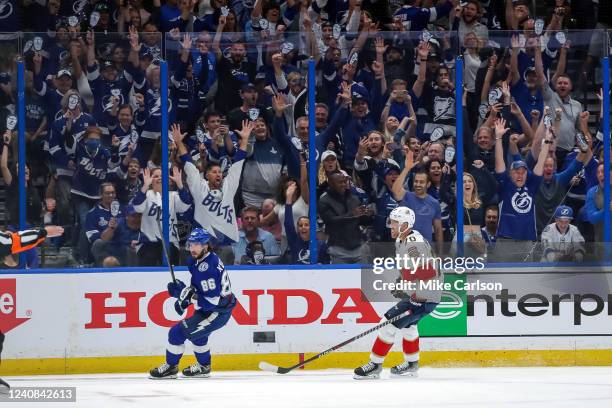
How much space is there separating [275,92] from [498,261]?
232 centimetres

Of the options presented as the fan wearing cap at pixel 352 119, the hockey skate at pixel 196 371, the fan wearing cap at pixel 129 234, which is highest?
the fan wearing cap at pixel 352 119

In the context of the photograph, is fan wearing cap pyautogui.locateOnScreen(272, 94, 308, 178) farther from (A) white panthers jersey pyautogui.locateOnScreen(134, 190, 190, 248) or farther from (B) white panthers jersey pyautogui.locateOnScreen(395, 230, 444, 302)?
(B) white panthers jersey pyautogui.locateOnScreen(395, 230, 444, 302)

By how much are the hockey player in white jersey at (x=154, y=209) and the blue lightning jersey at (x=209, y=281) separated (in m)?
0.68

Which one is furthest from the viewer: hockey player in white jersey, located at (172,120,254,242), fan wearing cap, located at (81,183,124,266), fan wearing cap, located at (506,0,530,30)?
fan wearing cap, located at (506,0,530,30)

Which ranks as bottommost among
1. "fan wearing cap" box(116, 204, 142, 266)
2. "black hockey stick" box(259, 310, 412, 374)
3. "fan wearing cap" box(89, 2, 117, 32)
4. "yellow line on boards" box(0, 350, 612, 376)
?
"yellow line on boards" box(0, 350, 612, 376)

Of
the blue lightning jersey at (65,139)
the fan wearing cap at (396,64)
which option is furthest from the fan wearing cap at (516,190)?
the blue lightning jersey at (65,139)

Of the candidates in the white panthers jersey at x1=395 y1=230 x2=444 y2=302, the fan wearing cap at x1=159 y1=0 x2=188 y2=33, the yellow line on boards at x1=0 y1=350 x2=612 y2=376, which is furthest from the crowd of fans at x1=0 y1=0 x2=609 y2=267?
the fan wearing cap at x1=159 y1=0 x2=188 y2=33

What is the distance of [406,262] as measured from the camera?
9.05m

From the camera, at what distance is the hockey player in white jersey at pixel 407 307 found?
29.8 feet

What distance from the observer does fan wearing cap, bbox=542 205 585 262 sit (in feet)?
33.1

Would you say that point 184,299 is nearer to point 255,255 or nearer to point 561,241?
point 255,255

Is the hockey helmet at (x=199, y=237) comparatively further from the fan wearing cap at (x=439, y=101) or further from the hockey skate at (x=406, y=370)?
the fan wearing cap at (x=439, y=101)

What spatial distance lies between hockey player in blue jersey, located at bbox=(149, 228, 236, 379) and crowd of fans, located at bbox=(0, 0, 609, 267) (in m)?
0.67

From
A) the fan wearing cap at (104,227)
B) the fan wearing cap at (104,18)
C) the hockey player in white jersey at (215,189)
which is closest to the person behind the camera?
the fan wearing cap at (104,227)
